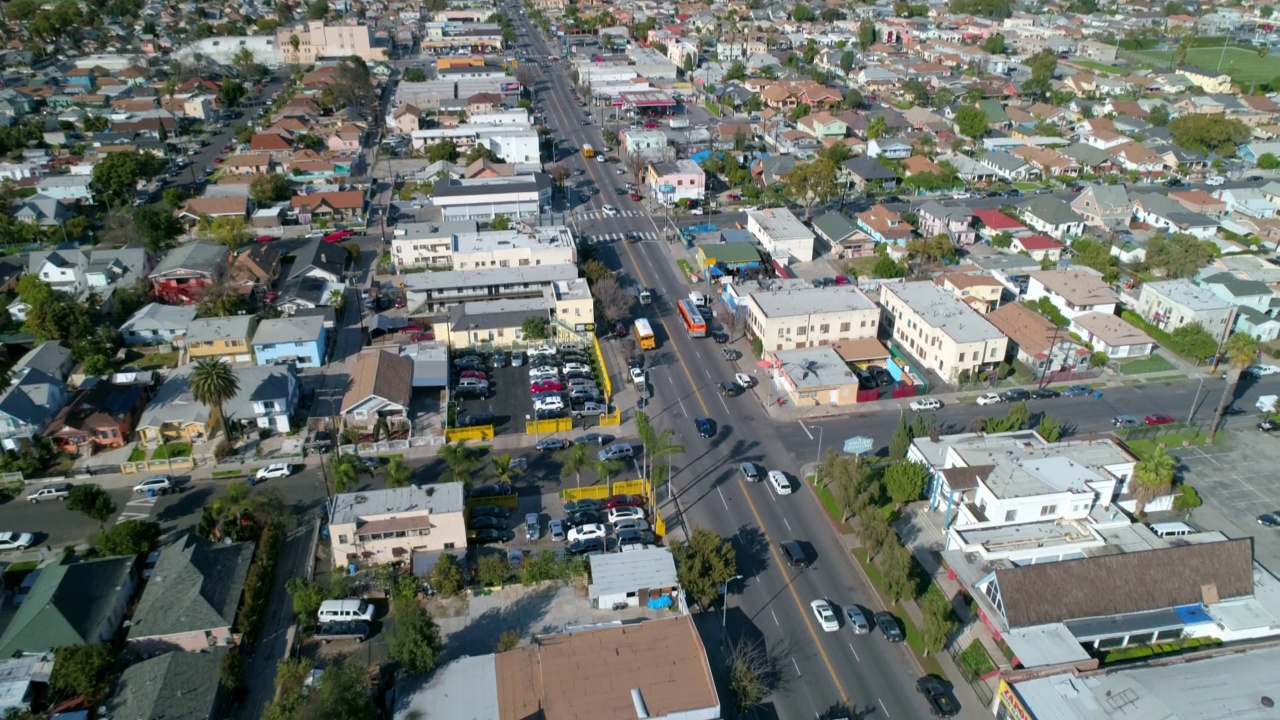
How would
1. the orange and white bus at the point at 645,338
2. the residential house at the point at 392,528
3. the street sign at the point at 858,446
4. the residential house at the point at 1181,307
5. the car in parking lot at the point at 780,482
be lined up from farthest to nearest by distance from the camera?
1. the residential house at the point at 1181,307
2. the orange and white bus at the point at 645,338
3. the street sign at the point at 858,446
4. the car in parking lot at the point at 780,482
5. the residential house at the point at 392,528

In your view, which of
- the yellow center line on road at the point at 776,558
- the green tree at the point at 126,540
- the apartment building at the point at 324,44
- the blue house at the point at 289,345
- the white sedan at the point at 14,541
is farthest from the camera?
the apartment building at the point at 324,44

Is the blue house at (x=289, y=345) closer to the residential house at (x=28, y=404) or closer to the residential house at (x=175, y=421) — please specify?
the residential house at (x=175, y=421)

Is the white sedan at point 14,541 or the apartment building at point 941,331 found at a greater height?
the apartment building at point 941,331

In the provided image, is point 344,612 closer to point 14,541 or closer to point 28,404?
point 14,541

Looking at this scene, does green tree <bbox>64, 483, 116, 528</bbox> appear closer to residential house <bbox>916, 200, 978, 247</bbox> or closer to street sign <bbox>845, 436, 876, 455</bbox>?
street sign <bbox>845, 436, 876, 455</bbox>

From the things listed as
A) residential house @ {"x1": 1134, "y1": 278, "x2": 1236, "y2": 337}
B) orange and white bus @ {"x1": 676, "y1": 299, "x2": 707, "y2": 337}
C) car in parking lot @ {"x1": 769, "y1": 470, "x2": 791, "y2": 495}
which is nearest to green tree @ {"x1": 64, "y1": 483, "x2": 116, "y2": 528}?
car in parking lot @ {"x1": 769, "y1": 470, "x2": 791, "y2": 495}

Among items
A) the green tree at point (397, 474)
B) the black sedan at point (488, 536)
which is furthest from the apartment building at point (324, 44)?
the black sedan at point (488, 536)
